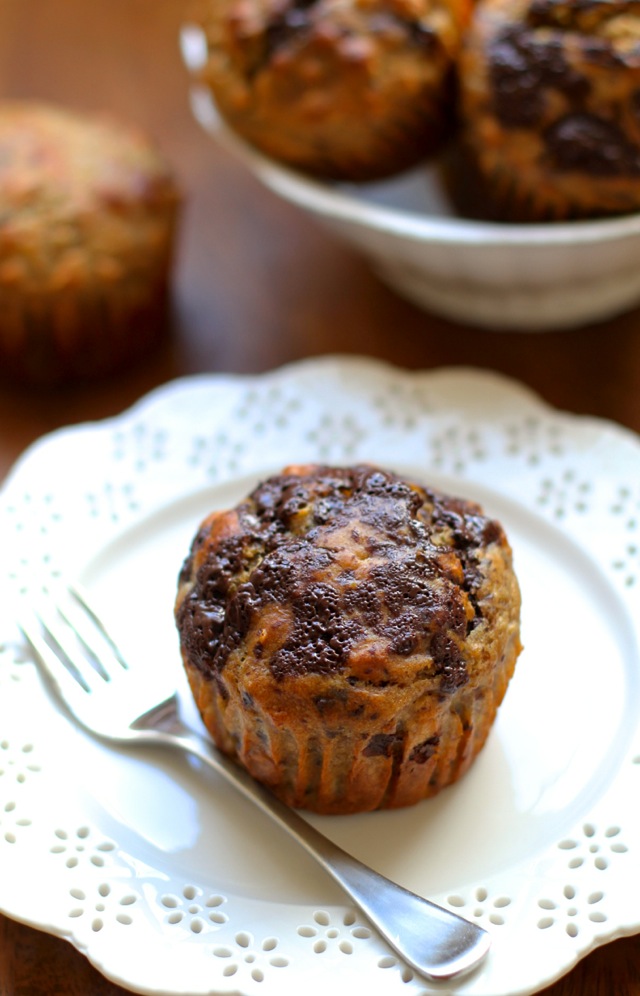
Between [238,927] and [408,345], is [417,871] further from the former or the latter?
[408,345]

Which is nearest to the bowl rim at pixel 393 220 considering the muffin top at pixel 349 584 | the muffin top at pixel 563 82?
the muffin top at pixel 563 82

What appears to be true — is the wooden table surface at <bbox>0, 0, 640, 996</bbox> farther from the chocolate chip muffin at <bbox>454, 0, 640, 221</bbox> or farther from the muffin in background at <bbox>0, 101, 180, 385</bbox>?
the chocolate chip muffin at <bbox>454, 0, 640, 221</bbox>

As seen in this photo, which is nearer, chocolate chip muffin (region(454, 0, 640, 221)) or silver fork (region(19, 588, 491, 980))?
silver fork (region(19, 588, 491, 980))

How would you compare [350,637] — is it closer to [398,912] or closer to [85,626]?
[398,912]

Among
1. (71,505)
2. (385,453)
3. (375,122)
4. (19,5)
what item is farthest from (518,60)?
(19,5)

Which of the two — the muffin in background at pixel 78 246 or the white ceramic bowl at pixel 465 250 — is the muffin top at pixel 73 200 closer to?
the muffin in background at pixel 78 246

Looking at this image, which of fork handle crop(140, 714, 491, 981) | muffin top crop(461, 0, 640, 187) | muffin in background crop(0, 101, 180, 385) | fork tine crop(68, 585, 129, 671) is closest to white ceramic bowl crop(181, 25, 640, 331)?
muffin top crop(461, 0, 640, 187)

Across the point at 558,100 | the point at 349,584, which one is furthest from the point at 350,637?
the point at 558,100
